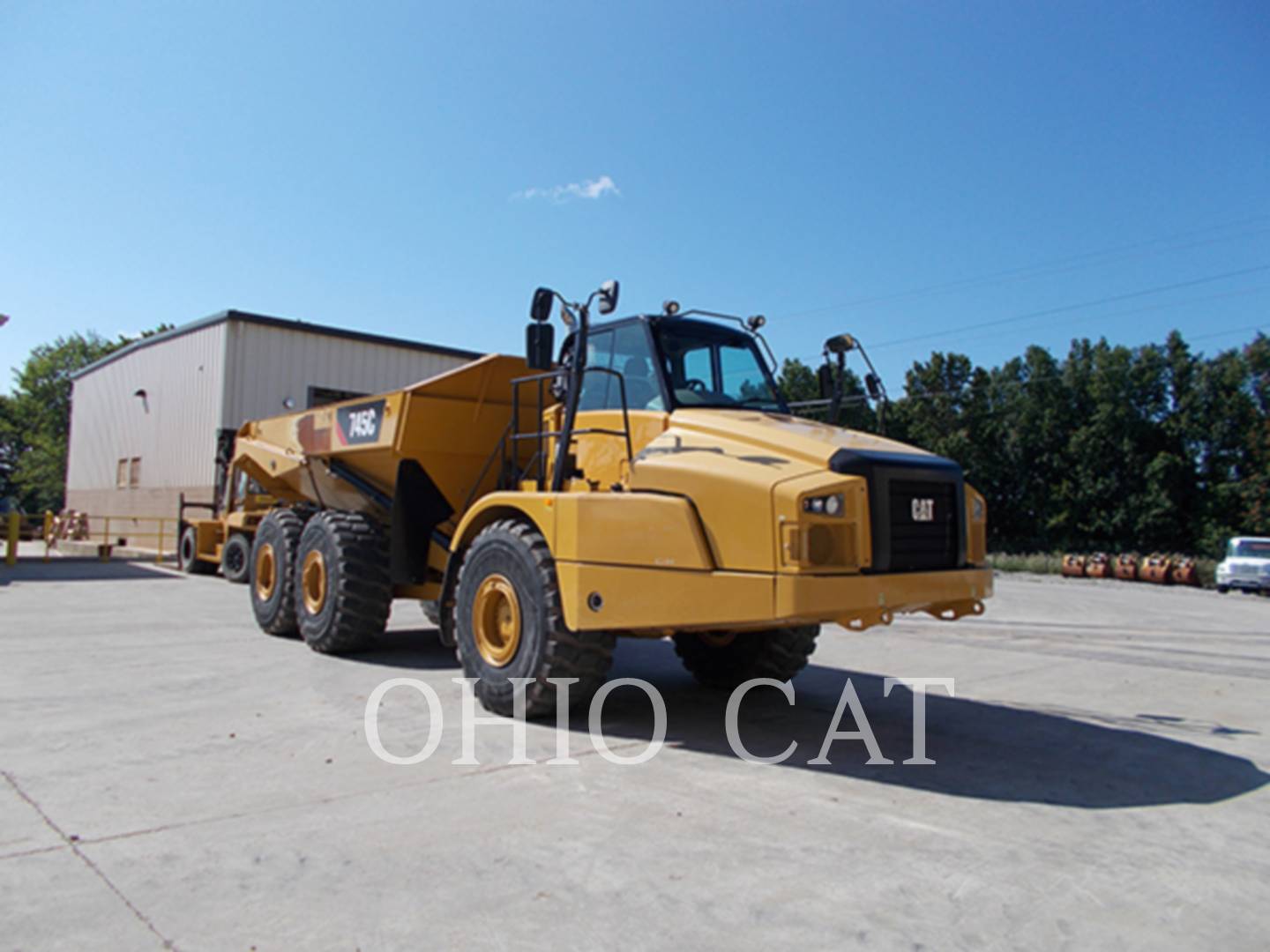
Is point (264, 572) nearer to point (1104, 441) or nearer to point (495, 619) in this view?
point (495, 619)

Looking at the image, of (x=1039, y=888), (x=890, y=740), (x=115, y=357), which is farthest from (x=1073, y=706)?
(x=115, y=357)

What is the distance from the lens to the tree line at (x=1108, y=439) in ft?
172

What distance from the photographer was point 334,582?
27.7 ft

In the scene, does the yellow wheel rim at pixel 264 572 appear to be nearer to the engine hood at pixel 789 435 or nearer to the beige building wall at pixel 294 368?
the engine hood at pixel 789 435

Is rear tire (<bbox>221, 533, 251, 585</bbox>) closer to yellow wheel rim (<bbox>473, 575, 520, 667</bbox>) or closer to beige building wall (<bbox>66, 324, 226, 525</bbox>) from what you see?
beige building wall (<bbox>66, 324, 226, 525</bbox>)

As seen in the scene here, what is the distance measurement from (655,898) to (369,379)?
922 inches

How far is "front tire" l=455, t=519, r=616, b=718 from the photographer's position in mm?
5887

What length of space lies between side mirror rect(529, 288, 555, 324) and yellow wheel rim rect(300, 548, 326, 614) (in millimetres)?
3779

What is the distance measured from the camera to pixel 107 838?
384 centimetres

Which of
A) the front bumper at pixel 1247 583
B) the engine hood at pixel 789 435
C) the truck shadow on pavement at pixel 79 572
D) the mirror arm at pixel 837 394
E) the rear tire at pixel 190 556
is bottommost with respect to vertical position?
the front bumper at pixel 1247 583

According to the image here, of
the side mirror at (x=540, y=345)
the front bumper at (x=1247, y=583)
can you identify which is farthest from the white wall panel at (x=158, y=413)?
the front bumper at (x=1247, y=583)

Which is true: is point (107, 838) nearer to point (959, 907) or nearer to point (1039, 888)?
point (959, 907)

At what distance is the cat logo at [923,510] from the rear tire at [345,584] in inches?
195

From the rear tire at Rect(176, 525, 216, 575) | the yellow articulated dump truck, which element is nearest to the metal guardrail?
the rear tire at Rect(176, 525, 216, 575)
